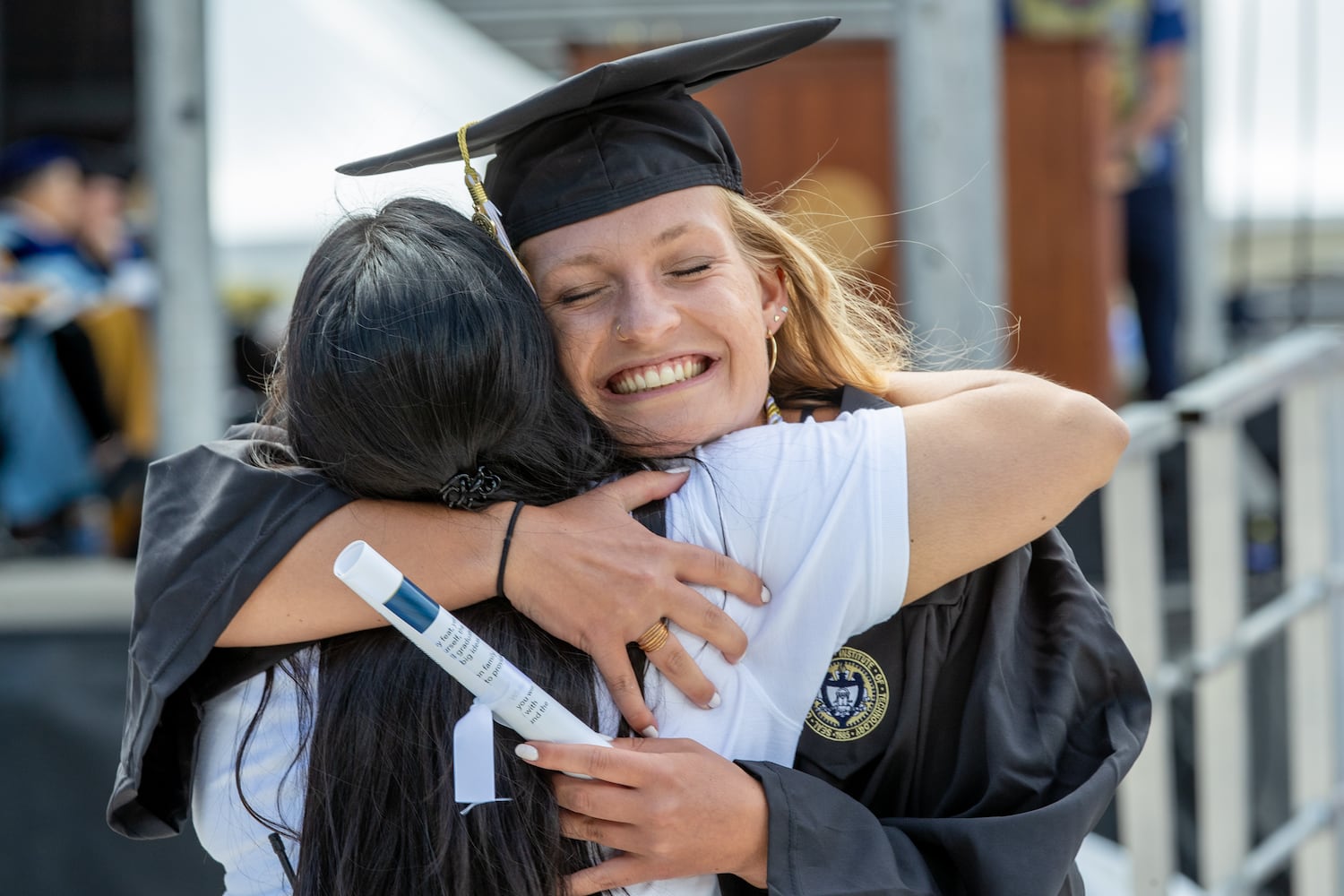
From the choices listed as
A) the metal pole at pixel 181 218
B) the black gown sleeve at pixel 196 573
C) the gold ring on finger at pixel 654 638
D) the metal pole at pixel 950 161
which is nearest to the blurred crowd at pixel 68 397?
the metal pole at pixel 181 218

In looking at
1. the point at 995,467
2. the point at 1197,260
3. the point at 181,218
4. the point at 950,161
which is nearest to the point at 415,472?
the point at 995,467

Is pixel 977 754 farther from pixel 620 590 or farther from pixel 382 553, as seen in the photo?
pixel 382 553

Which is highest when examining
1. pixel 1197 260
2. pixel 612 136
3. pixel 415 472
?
pixel 612 136

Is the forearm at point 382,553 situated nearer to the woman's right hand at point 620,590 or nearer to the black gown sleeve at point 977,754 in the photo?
the woman's right hand at point 620,590

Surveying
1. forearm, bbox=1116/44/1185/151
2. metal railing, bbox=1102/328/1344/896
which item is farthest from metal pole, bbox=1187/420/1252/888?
forearm, bbox=1116/44/1185/151

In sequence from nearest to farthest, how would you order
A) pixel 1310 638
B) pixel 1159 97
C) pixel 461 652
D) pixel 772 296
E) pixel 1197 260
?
pixel 461 652 → pixel 772 296 → pixel 1310 638 → pixel 1197 260 → pixel 1159 97

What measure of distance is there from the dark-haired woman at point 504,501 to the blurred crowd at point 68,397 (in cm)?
359

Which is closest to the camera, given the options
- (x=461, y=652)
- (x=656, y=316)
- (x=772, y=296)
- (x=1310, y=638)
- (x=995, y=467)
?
(x=461, y=652)

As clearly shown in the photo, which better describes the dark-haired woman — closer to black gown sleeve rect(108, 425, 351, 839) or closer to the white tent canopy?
black gown sleeve rect(108, 425, 351, 839)

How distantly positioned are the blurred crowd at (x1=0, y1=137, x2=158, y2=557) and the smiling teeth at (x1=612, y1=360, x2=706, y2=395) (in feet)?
11.5

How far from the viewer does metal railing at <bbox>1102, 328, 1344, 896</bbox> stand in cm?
258

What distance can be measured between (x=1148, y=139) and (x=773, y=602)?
5538mm

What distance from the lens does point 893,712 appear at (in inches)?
54.6

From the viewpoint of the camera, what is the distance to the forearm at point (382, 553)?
1288 millimetres
